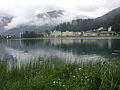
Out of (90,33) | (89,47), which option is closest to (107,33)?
(90,33)

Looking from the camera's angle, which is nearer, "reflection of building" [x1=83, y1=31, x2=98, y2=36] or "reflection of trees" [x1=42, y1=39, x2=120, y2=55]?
"reflection of trees" [x1=42, y1=39, x2=120, y2=55]

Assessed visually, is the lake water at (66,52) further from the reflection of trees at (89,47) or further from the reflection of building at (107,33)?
the reflection of building at (107,33)

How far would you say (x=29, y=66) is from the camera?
9844 millimetres

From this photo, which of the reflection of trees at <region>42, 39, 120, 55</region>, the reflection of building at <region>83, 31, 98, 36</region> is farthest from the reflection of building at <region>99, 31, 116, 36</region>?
the reflection of trees at <region>42, 39, 120, 55</region>

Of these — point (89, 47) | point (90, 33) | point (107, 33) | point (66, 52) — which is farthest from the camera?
point (90, 33)

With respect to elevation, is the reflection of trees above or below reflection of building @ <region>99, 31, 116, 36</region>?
below

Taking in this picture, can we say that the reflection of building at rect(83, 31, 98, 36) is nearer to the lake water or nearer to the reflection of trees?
the reflection of trees

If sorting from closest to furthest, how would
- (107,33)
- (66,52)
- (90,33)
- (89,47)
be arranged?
(66,52) < (89,47) < (107,33) < (90,33)

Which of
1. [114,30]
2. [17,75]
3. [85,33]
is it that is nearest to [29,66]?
[17,75]

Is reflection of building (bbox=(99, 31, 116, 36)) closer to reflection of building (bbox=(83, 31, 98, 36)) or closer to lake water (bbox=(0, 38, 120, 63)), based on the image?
reflection of building (bbox=(83, 31, 98, 36))

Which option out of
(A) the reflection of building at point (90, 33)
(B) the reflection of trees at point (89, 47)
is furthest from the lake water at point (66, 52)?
(A) the reflection of building at point (90, 33)

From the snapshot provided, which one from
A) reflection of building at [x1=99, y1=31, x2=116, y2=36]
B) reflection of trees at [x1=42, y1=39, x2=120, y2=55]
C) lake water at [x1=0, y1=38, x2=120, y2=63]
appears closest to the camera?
lake water at [x1=0, y1=38, x2=120, y2=63]

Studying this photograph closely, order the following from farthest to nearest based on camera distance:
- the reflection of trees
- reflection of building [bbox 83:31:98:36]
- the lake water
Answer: reflection of building [bbox 83:31:98:36]
the reflection of trees
the lake water

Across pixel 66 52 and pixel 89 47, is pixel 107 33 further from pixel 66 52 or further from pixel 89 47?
pixel 66 52
